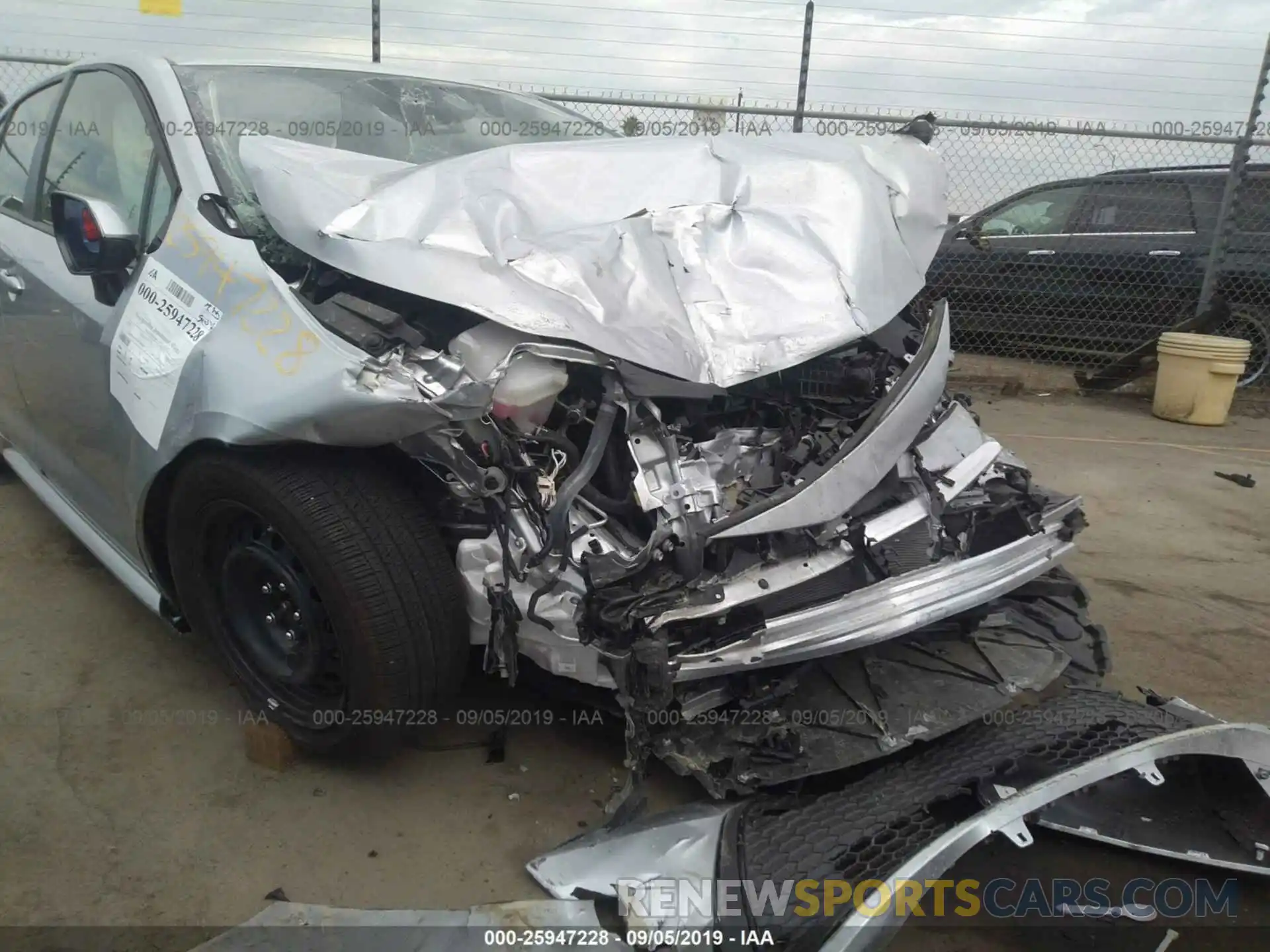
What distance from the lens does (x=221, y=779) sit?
7.82 feet

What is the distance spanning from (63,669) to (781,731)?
2.20 m

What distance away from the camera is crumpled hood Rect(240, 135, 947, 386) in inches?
78.7

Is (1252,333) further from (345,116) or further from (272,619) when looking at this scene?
(272,619)

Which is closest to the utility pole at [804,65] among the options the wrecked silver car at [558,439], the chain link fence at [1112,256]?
the chain link fence at [1112,256]

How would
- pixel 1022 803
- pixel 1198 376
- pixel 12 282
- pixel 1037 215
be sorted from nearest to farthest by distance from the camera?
1. pixel 1022 803
2. pixel 12 282
3. pixel 1198 376
4. pixel 1037 215

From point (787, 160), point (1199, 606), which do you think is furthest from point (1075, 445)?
point (787, 160)

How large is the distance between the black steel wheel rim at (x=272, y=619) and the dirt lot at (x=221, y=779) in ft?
0.80

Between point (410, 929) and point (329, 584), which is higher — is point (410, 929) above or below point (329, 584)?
below

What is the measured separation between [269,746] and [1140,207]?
729cm

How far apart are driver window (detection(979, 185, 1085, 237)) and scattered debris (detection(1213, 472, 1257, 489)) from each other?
8.92 feet

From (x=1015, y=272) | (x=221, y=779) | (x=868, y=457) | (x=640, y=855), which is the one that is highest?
(x=868, y=457)

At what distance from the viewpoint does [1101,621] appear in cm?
341

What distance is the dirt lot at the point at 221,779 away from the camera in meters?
2.06

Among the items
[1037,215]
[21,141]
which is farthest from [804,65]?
[21,141]
